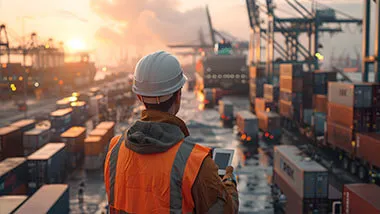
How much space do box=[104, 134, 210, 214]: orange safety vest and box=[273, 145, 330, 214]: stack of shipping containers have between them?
15.2m

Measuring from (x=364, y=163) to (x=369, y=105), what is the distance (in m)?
4.44

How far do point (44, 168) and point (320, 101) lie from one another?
29.4 m

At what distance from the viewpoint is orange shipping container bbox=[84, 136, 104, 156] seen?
2838 centimetres

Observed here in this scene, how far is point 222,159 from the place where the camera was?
482 centimetres

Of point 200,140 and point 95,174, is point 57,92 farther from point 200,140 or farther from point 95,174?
point 95,174

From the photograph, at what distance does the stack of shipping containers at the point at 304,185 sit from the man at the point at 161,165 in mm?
14840

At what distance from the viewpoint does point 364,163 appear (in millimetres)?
26234

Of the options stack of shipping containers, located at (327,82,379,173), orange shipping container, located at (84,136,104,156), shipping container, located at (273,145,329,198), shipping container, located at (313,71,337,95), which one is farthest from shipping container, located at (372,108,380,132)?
shipping container, located at (313,71,337,95)

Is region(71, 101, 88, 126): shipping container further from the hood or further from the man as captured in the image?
the hood

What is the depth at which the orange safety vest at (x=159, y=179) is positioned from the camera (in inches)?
129

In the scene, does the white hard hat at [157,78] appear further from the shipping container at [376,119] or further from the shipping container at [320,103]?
the shipping container at [320,103]

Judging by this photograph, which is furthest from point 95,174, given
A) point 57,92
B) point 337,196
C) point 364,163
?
point 57,92

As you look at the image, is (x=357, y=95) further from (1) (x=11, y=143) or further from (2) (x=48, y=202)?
(1) (x=11, y=143)

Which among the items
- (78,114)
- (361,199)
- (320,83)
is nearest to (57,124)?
(78,114)
